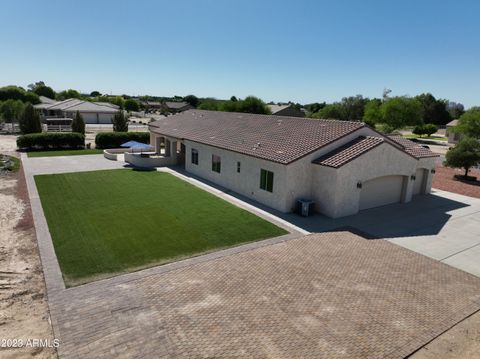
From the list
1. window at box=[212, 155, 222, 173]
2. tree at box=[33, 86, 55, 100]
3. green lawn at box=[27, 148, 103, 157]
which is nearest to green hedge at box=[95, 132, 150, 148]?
green lawn at box=[27, 148, 103, 157]

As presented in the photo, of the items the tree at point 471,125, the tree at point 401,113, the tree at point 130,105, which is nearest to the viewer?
the tree at point 471,125

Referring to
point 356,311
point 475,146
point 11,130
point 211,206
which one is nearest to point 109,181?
point 211,206

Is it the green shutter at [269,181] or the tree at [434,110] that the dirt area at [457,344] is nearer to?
the green shutter at [269,181]

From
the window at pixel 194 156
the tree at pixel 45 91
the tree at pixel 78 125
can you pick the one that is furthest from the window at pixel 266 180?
the tree at pixel 45 91

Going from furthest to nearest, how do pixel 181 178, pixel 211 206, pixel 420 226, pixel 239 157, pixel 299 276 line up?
1. pixel 181 178
2. pixel 239 157
3. pixel 211 206
4. pixel 420 226
5. pixel 299 276

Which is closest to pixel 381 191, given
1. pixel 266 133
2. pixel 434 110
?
pixel 266 133

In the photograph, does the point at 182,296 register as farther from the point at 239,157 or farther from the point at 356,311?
the point at 239,157

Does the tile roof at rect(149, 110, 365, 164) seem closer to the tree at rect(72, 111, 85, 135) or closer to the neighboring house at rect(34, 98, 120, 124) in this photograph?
→ the tree at rect(72, 111, 85, 135)
